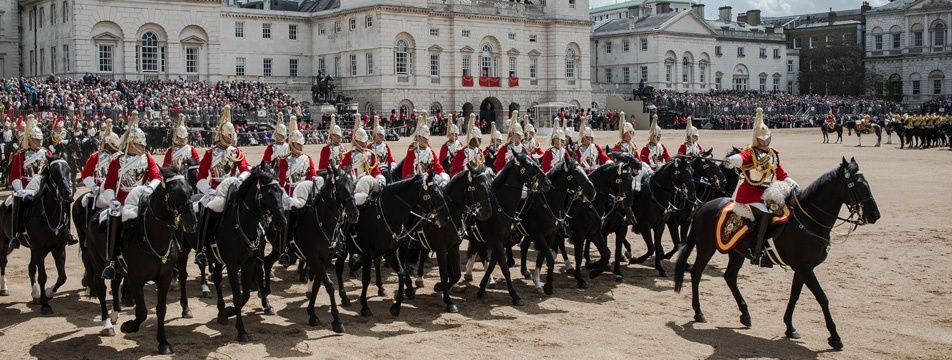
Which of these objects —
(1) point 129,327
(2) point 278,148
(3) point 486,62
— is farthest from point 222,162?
(3) point 486,62

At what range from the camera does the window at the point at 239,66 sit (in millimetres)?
67312

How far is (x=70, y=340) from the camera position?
12.4m

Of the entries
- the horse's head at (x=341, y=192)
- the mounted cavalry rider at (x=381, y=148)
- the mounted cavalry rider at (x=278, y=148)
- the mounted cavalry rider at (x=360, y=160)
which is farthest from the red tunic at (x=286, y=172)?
the mounted cavalry rider at (x=381, y=148)

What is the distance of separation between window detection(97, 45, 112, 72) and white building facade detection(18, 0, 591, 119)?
0.12m

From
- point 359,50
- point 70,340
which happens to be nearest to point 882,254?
point 70,340

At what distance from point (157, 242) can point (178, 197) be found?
2.29 feet

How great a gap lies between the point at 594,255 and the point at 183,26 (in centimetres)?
4604

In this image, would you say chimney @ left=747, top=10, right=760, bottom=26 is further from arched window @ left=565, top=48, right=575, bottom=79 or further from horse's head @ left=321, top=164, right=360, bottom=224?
horse's head @ left=321, top=164, right=360, bottom=224

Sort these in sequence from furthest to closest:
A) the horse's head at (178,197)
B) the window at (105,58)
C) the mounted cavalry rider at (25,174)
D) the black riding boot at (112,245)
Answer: the window at (105,58) < the mounted cavalry rider at (25,174) < the black riding boot at (112,245) < the horse's head at (178,197)

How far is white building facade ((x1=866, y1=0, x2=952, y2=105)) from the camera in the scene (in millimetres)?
98375

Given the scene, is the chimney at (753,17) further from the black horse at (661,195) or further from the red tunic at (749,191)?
the red tunic at (749,191)

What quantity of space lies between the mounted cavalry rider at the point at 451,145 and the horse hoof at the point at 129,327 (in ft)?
24.4

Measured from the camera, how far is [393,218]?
14234 millimetres

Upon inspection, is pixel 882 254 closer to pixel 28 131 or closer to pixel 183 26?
pixel 28 131
